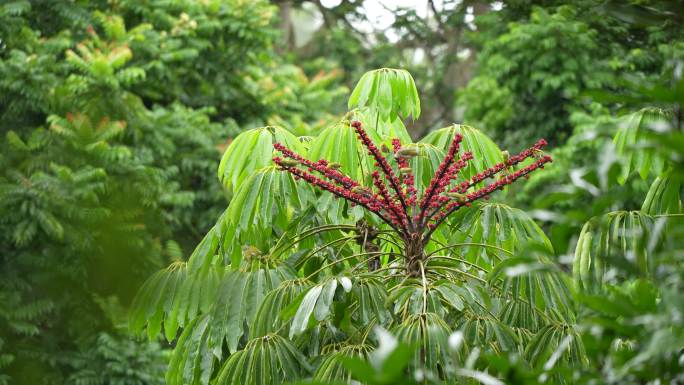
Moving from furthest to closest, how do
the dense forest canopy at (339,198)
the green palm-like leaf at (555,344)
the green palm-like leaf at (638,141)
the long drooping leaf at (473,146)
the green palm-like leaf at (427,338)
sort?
the long drooping leaf at (473,146)
the green palm-like leaf at (638,141)
the green palm-like leaf at (555,344)
the green palm-like leaf at (427,338)
the dense forest canopy at (339,198)

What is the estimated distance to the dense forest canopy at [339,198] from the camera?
1.30m

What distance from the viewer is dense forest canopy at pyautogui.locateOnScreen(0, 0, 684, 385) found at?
4.28ft

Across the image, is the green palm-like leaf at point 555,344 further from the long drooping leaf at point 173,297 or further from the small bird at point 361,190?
the long drooping leaf at point 173,297

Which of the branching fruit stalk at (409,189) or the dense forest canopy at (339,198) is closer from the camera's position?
the dense forest canopy at (339,198)

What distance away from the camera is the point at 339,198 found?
2.67 meters

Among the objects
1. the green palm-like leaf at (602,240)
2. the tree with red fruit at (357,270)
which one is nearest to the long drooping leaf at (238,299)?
the tree with red fruit at (357,270)

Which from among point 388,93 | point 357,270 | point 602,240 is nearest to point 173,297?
point 357,270

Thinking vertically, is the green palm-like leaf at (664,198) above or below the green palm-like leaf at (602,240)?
below

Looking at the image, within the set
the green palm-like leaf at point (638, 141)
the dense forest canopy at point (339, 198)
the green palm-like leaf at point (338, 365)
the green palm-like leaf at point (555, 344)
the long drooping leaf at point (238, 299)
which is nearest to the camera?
the dense forest canopy at point (339, 198)

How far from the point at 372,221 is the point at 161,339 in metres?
5.48

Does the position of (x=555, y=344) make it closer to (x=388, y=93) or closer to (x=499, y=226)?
(x=499, y=226)

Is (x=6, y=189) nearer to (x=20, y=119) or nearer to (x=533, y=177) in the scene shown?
(x=20, y=119)

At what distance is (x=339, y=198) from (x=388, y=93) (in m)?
0.44

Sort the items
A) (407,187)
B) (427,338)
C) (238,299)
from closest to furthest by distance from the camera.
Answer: (427,338) → (407,187) → (238,299)
